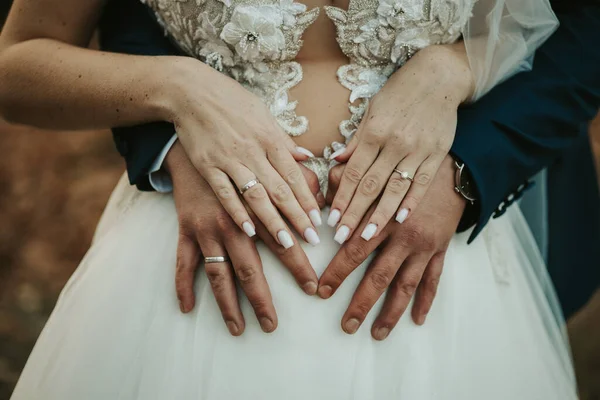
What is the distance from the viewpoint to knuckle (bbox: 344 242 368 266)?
0.82 m

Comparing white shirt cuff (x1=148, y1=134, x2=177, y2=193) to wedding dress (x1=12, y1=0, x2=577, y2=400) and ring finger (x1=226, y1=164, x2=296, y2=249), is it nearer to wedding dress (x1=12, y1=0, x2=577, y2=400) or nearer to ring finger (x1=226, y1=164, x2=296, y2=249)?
wedding dress (x1=12, y1=0, x2=577, y2=400)

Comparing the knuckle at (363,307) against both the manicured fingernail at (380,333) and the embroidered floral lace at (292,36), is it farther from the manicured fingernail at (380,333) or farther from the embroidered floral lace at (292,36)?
the embroidered floral lace at (292,36)

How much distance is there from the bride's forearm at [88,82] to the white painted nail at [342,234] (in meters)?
0.33

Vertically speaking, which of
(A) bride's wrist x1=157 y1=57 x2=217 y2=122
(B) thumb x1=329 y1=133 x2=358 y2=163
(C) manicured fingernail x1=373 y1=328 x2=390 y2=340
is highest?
(A) bride's wrist x1=157 y1=57 x2=217 y2=122

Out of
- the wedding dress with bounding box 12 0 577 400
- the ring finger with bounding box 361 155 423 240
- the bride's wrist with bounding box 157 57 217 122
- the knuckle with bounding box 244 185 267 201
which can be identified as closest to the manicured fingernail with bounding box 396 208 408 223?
the ring finger with bounding box 361 155 423 240

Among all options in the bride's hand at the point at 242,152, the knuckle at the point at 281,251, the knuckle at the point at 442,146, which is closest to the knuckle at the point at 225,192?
the bride's hand at the point at 242,152

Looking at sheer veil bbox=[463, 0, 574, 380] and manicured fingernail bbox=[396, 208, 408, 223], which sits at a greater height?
sheer veil bbox=[463, 0, 574, 380]

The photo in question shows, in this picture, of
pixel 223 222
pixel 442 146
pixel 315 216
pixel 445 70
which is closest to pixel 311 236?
pixel 315 216

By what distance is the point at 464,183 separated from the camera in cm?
89

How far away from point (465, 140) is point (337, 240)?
271 mm

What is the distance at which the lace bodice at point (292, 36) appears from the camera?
0.90 metres

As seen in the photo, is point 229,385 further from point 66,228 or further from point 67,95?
point 66,228

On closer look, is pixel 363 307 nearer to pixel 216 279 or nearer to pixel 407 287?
pixel 407 287

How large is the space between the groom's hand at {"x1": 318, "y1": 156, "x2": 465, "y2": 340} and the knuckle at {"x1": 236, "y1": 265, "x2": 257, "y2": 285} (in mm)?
101
